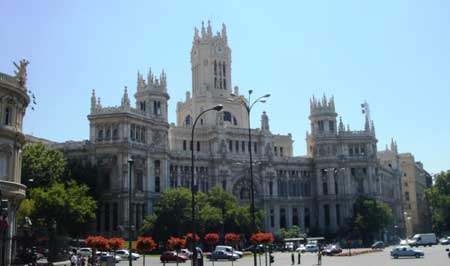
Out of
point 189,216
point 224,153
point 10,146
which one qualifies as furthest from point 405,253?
point 224,153

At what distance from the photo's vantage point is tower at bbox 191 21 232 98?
5037 inches

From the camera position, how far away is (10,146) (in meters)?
50.2

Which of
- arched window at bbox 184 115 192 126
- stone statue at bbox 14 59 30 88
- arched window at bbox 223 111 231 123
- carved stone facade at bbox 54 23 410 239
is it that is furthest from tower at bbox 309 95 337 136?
stone statue at bbox 14 59 30 88

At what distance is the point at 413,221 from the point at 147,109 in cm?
10548

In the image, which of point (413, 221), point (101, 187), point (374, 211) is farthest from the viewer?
point (413, 221)

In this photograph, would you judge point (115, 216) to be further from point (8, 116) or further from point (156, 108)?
point (8, 116)

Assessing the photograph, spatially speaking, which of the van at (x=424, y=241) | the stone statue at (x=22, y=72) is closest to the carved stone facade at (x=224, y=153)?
the van at (x=424, y=241)

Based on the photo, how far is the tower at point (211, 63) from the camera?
128m

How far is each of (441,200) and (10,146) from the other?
3822 inches

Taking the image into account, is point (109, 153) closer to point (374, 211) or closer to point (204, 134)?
point (204, 134)

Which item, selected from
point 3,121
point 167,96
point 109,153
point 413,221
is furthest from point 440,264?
point 413,221

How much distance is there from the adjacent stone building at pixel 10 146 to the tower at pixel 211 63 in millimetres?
75368

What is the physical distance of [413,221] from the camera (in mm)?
174500

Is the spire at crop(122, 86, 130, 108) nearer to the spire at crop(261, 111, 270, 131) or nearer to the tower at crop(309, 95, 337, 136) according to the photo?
the spire at crop(261, 111, 270, 131)
